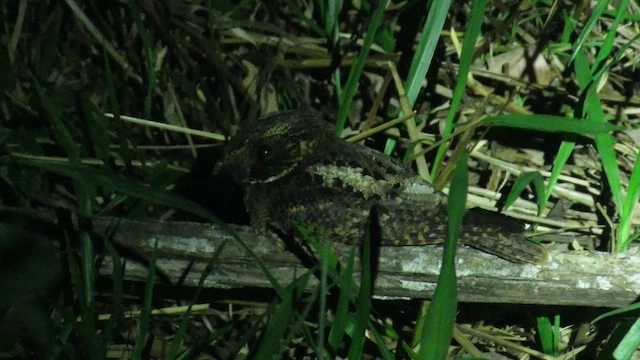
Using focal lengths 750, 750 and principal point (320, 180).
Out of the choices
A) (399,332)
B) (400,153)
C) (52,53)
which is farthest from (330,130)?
(52,53)

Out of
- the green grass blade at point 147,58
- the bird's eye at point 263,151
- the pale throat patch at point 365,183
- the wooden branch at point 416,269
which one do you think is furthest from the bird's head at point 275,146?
the green grass blade at point 147,58

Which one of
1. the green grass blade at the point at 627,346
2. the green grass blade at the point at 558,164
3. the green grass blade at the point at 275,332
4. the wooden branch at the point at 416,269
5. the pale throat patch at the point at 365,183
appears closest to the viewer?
the green grass blade at the point at 275,332

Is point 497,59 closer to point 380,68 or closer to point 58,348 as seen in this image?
point 380,68

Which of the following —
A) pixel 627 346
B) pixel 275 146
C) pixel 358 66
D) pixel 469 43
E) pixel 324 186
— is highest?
pixel 469 43

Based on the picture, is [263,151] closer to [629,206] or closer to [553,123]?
→ [553,123]

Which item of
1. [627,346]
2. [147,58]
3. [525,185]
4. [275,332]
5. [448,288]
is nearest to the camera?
[448,288]

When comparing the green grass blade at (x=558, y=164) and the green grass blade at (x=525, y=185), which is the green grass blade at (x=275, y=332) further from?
the green grass blade at (x=558, y=164)

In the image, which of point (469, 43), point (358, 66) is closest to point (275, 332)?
point (358, 66)
